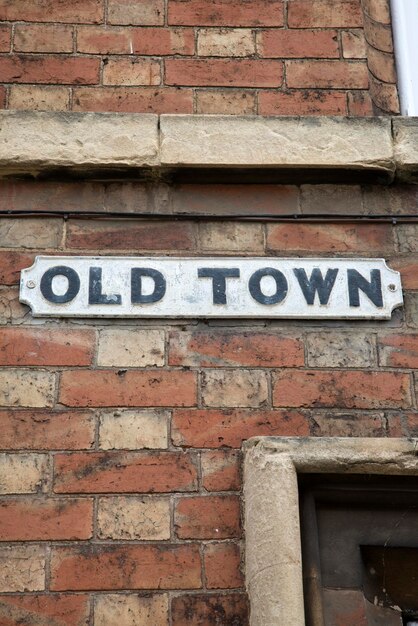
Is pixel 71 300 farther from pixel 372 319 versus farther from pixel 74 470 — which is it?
pixel 372 319

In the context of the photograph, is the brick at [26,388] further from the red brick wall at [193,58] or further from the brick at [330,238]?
the red brick wall at [193,58]

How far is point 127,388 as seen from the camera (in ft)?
8.87

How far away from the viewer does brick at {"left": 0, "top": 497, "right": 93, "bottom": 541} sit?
8.27 feet

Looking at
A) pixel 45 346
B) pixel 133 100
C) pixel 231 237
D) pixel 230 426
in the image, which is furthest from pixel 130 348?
pixel 133 100

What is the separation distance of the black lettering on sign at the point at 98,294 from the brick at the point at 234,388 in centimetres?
33

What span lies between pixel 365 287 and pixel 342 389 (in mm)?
318

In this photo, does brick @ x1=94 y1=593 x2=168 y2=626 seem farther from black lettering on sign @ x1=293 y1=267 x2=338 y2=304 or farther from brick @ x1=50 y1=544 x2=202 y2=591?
black lettering on sign @ x1=293 y1=267 x2=338 y2=304

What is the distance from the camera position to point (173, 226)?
2939 mm

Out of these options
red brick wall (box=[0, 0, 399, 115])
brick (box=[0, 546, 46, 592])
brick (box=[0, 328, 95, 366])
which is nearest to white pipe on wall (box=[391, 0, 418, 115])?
red brick wall (box=[0, 0, 399, 115])

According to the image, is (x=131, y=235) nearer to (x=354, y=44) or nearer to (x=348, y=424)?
(x=348, y=424)

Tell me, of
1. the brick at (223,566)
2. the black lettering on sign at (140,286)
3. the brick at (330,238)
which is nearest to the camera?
the brick at (223,566)

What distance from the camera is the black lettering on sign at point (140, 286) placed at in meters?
2.81

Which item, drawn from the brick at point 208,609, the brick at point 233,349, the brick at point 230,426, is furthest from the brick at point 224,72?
the brick at point 208,609

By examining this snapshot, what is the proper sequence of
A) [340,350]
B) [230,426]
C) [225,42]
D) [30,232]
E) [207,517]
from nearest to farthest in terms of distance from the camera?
[207,517] < [230,426] < [340,350] < [30,232] < [225,42]
